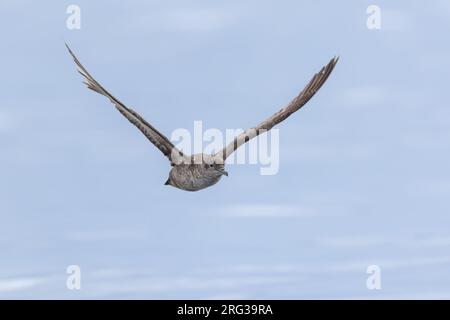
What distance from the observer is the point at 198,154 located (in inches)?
766

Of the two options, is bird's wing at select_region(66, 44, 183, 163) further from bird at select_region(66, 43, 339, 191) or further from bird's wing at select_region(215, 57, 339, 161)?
bird's wing at select_region(215, 57, 339, 161)

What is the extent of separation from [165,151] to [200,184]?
121 centimetres

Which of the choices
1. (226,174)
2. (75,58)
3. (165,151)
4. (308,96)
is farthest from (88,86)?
(308,96)

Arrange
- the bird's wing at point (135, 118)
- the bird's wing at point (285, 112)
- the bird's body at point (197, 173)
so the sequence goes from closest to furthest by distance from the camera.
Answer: the bird's wing at point (135, 118) → the bird's body at point (197, 173) → the bird's wing at point (285, 112)

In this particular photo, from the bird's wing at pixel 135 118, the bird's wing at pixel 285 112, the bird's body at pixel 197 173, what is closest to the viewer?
the bird's wing at pixel 135 118

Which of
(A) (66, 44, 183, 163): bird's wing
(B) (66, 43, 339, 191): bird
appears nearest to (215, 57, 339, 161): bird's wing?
(B) (66, 43, 339, 191): bird

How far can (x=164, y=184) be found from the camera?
20.7 meters

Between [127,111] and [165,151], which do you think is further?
[165,151]

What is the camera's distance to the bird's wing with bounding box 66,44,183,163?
18.3 m

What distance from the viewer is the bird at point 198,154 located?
1853 cm

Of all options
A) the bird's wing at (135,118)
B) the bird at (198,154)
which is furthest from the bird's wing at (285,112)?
the bird's wing at (135,118)

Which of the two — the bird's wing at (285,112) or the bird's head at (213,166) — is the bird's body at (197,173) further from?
the bird's wing at (285,112)

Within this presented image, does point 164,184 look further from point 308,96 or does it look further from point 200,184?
point 308,96
